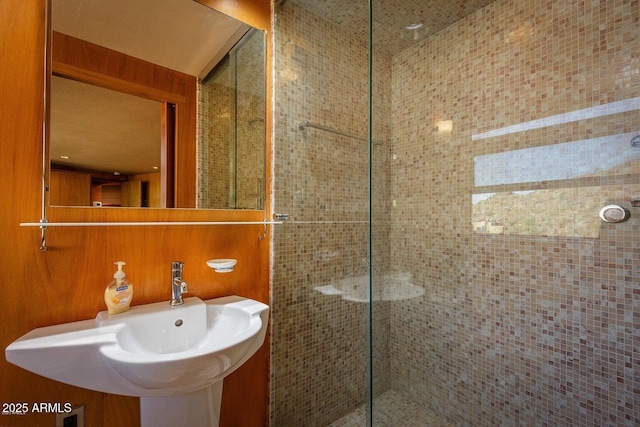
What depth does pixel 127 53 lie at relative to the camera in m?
1.09

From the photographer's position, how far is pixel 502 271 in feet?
4.20

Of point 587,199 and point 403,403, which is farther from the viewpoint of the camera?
point 403,403

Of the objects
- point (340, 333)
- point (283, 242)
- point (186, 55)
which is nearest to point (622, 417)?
point (340, 333)

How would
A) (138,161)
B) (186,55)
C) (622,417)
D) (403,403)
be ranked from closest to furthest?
(622,417) < (138,161) < (186,55) < (403,403)

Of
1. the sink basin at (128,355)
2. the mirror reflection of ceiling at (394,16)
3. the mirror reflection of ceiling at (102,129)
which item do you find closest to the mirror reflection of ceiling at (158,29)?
the mirror reflection of ceiling at (102,129)

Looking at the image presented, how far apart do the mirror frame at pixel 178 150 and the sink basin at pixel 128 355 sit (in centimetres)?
36

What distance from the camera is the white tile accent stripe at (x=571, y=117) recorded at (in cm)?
102

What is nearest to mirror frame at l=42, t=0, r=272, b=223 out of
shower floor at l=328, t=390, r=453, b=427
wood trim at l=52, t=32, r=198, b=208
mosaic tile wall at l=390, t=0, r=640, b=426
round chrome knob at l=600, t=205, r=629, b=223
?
wood trim at l=52, t=32, r=198, b=208

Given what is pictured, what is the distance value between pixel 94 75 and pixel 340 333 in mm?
1528

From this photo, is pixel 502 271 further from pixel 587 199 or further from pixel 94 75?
pixel 94 75

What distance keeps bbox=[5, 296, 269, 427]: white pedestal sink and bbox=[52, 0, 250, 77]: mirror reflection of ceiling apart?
39.6 inches

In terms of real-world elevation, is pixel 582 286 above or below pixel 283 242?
below

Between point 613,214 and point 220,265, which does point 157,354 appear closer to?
point 220,265

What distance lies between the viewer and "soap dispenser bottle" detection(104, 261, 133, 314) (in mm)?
964
